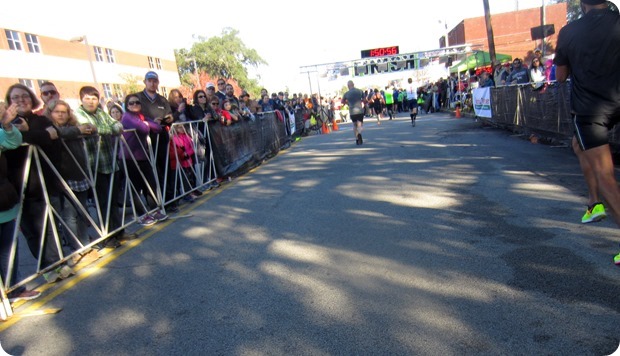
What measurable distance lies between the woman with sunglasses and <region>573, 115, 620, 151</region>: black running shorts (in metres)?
5.32

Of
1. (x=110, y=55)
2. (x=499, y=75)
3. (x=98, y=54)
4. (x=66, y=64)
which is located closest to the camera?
(x=499, y=75)

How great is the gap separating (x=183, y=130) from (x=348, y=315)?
217 inches

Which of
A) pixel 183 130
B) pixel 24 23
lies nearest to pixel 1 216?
pixel 183 130

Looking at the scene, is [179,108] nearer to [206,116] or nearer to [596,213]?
[206,116]

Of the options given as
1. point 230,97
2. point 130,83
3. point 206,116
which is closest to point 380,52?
point 130,83

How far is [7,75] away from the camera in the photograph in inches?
1062

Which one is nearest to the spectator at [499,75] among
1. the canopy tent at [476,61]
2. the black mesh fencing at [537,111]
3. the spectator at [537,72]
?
the black mesh fencing at [537,111]

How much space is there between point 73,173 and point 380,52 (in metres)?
30.4

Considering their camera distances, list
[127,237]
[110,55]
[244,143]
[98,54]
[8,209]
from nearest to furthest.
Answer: [8,209]
[127,237]
[244,143]
[98,54]
[110,55]

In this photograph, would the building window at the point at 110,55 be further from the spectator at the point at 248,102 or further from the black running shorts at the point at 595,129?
the black running shorts at the point at 595,129

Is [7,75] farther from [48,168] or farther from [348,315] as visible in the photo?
[348,315]

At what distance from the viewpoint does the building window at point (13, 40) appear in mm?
27875

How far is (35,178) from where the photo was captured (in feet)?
13.8

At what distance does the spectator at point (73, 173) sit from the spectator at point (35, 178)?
187 millimetres
